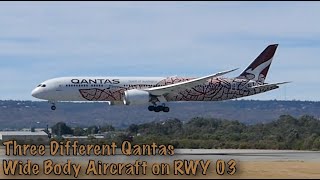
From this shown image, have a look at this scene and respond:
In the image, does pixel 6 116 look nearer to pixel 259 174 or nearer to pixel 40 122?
pixel 40 122

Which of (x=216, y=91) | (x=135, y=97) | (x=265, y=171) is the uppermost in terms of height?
(x=216, y=91)

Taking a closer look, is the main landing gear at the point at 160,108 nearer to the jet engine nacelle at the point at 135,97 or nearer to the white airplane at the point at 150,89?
the white airplane at the point at 150,89

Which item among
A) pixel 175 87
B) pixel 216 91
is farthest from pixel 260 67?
pixel 175 87

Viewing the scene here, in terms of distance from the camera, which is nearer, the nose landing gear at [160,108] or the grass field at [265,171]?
the grass field at [265,171]

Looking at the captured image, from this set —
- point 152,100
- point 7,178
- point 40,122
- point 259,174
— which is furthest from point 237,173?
point 40,122

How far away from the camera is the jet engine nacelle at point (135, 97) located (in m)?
71.0

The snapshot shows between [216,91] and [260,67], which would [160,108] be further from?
[260,67]

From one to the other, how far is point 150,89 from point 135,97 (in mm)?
2686

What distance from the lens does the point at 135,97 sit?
71188 mm

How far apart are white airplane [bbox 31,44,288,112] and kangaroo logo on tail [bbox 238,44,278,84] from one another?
0.12m

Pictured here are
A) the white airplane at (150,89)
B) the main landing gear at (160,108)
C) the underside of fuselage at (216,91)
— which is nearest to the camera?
the white airplane at (150,89)

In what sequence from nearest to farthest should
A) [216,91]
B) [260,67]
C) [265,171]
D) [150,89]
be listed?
[265,171]
[150,89]
[216,91]
[260,67]

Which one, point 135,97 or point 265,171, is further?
point 135,97

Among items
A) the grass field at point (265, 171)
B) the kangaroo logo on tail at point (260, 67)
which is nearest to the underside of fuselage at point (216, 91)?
the kangaroo logo on tail at point (260, 67)
